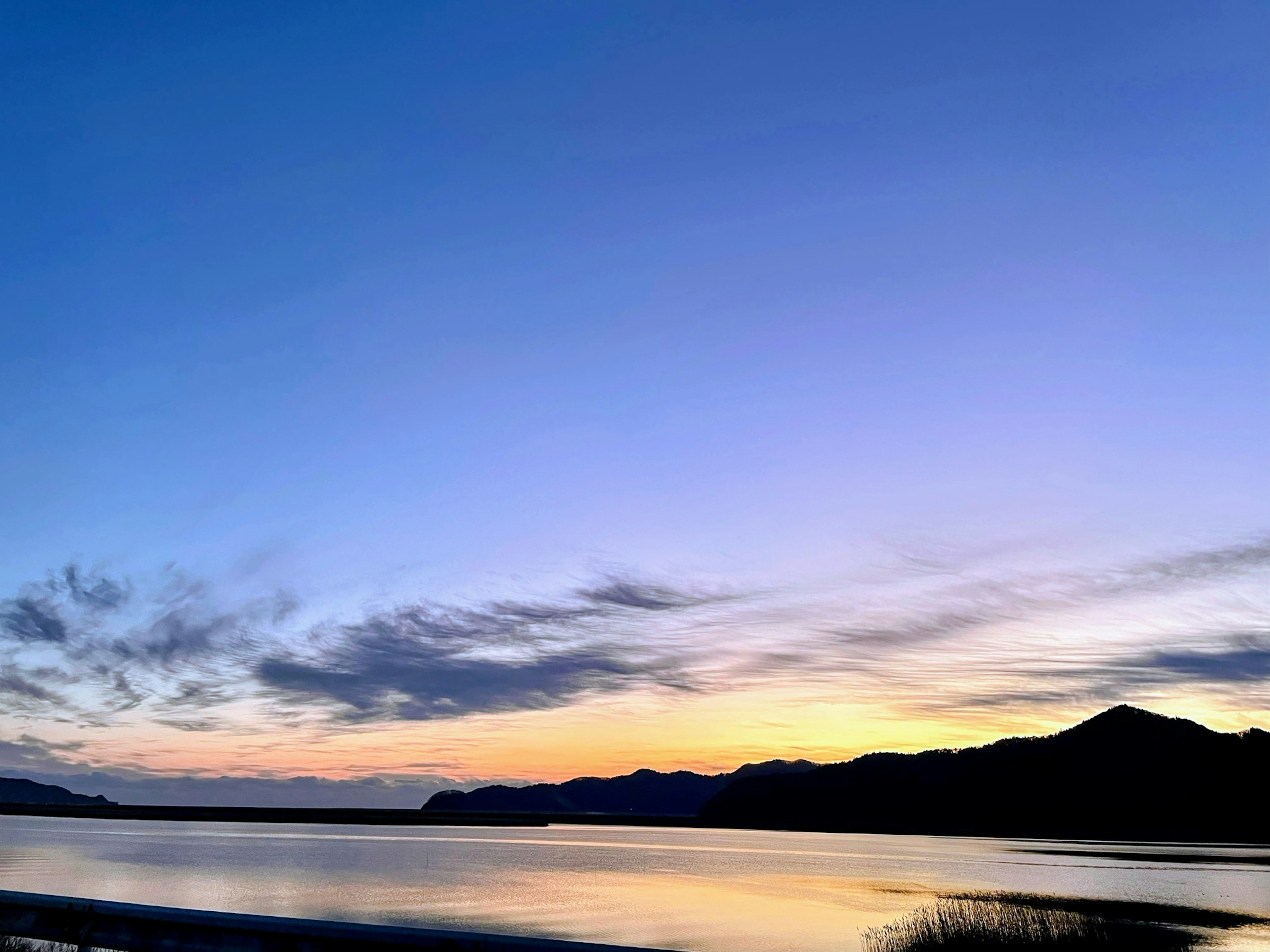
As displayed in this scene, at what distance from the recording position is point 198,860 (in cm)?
7325

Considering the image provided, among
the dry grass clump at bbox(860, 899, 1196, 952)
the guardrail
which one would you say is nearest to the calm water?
the dry grass clump at bbox(860, 899, 1196, 952)

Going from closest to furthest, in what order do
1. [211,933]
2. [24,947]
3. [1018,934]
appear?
1. [211,933]
2. [24,947]
3. [1018,934]

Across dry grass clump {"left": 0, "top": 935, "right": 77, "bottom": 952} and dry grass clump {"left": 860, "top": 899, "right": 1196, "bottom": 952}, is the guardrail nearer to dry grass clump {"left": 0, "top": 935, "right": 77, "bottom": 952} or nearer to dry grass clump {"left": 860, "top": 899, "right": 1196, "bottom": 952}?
dry grass clump {"left": 0, "top": 935, "right": 77, "bottom": 952}

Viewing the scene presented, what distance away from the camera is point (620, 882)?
6419cm

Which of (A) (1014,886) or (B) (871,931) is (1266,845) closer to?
(A) (1014,886)

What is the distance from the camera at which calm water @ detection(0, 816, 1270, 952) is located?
3788cm

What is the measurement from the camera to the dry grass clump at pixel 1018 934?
28.3 meters

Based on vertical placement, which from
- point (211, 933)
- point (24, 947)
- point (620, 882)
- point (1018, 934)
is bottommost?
point (620, 882)

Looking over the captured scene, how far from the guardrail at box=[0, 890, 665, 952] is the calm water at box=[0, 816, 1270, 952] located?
1035 inches

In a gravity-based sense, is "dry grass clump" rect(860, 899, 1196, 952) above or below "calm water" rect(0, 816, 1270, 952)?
above

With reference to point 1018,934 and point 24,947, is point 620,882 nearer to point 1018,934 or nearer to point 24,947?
point 1018,934

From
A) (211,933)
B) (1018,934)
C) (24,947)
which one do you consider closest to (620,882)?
(1018,934)

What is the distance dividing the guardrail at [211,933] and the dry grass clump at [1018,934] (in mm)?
24541

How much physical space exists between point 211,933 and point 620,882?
60.8 meters
